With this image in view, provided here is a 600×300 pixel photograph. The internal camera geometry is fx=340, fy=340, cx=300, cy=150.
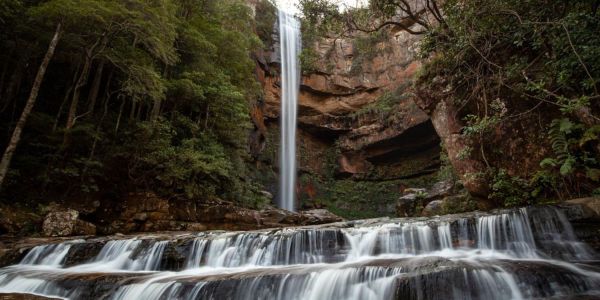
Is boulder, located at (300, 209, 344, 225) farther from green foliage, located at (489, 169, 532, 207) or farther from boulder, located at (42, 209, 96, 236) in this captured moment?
boulder, located at (42, 209, 96, 236)

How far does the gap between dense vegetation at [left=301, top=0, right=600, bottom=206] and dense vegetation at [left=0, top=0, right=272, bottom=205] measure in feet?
22.4

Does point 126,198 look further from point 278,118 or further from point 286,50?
point 286,50

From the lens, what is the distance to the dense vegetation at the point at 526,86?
5.74 metres

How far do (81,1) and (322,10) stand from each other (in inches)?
247

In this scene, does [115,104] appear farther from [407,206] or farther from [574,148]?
[574,148]

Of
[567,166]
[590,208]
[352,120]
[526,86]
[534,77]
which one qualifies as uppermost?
[352,120]

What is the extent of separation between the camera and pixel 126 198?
11.0 metres

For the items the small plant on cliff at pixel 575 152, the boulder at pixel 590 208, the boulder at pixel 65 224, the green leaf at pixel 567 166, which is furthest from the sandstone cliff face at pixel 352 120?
the boulder at pixel 590 208

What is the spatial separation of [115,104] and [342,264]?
12.0m

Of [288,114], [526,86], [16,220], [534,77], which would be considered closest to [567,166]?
[526,86]

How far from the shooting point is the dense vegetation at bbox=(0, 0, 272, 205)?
9.33 metres

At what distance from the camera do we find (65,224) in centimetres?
880

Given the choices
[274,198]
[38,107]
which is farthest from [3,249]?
[274,198]

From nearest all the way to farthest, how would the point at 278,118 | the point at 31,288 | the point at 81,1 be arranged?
the point at 31,288 < the point at 81,1 < the point at 278,118
